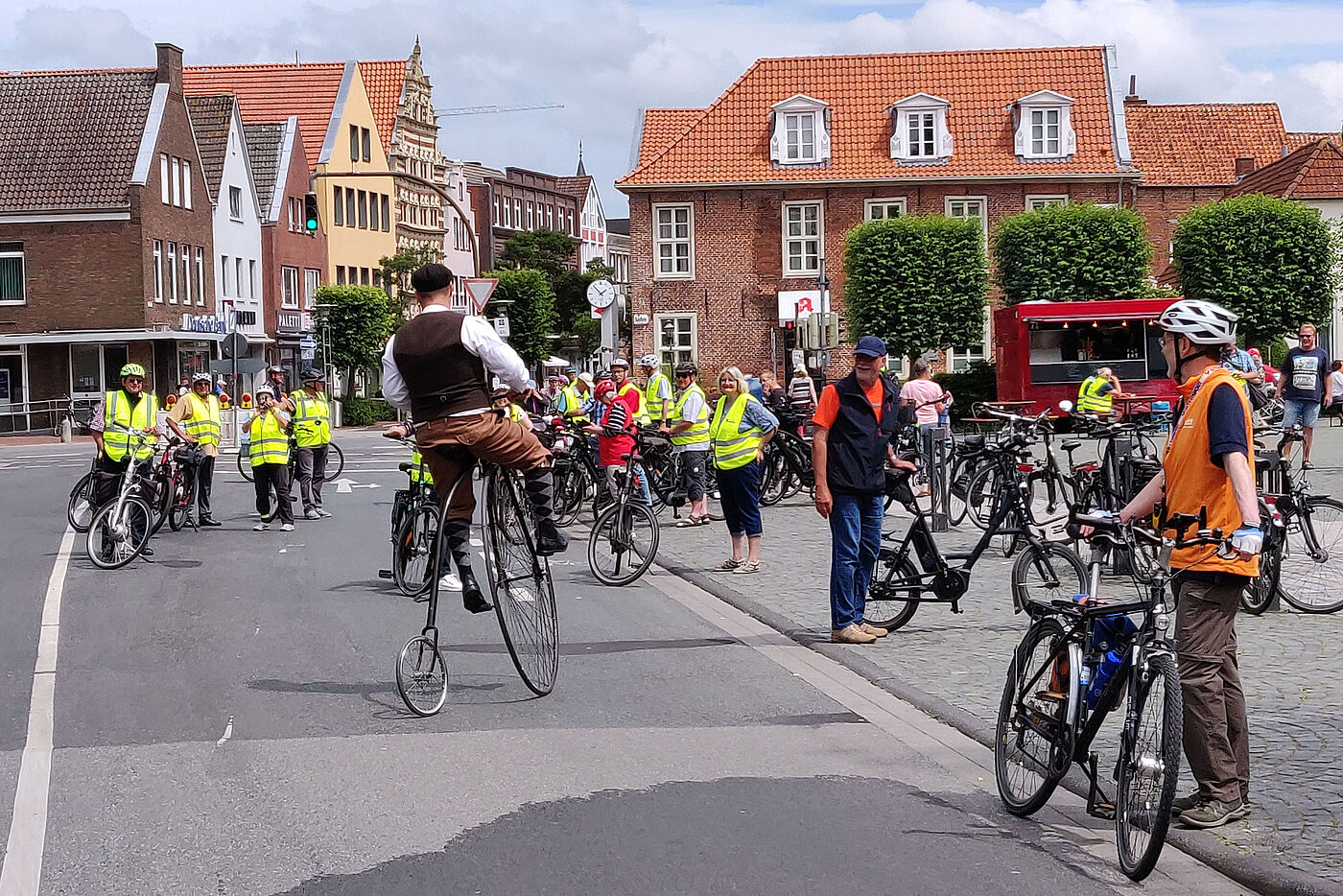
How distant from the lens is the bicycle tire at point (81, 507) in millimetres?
18516

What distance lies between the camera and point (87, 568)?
1562 cm

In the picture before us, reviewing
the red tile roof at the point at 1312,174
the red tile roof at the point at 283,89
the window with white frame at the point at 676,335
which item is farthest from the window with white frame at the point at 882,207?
the red tile roof at the point at 283,89

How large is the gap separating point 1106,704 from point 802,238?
51201mm

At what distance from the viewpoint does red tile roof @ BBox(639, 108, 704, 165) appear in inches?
2283

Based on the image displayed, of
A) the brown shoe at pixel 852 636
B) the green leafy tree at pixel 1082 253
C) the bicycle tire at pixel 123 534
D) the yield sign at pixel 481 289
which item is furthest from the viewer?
the green leafy tree at pixel 1082 253

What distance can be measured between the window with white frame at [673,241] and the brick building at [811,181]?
4 cm

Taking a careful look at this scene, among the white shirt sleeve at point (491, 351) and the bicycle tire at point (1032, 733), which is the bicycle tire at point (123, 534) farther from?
the bicycle tire at point (1032, 733)

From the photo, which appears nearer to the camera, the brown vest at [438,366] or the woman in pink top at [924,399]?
the brown vest at [438,366]

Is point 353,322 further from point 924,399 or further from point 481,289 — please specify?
A: point 924,399

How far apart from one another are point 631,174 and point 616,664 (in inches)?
1843

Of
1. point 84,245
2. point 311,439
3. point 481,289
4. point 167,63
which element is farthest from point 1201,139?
point 311,439

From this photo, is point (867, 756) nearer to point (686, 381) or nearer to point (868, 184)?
point (686, 381)

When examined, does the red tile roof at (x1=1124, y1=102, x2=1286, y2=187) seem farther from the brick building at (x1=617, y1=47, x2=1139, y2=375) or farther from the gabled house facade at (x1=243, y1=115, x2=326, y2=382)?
the gabled house facade at (x1=243, y1=115, x2=326, y2=382)

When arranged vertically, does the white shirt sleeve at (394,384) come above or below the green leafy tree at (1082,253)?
below
